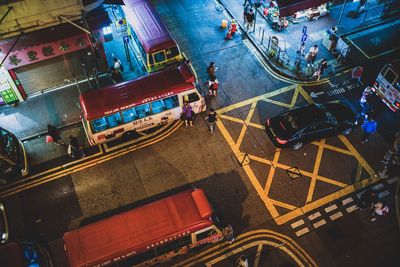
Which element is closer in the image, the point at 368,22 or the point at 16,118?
the point at 16,118

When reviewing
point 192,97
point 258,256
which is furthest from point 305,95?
point 258,256

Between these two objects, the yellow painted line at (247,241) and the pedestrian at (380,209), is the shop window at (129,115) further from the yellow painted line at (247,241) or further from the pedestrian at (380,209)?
the pedestrian at (380,209)

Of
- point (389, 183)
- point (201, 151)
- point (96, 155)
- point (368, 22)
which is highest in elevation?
point (368, 22)

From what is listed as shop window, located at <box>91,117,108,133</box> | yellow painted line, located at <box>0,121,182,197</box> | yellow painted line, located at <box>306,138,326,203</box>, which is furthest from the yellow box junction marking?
shop window, located at <box>91,117,108,133</box>

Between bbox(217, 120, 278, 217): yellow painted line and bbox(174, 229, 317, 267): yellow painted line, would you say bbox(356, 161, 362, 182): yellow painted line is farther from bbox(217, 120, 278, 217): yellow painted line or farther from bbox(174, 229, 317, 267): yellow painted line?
bbox(174, 229, 317, 267): yellow painted line

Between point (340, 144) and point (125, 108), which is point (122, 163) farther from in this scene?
point (340, 144)

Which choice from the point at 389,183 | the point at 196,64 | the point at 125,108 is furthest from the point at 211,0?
the point at 389,183

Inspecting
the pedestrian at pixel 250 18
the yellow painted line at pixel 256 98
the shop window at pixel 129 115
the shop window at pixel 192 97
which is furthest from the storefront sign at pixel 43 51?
the pedestrian at pixel 250 18
